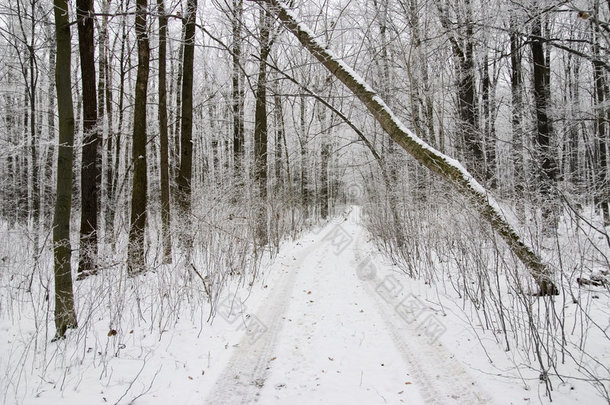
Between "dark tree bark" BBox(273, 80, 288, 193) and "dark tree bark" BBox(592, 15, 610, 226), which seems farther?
"dark tree bark" BBox(273, 80, 288, 193)

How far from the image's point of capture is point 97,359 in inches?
135

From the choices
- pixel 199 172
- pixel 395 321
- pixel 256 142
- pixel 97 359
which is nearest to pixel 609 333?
pixel 395 321

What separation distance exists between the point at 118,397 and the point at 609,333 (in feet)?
15.8

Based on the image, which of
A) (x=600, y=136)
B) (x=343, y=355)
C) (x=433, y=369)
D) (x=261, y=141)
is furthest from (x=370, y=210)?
(x=433, y=369)

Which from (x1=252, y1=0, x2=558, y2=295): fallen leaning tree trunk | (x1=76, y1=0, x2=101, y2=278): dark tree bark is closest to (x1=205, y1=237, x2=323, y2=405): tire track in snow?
(x1=252, y1=0, x2=558, y2=295): fallen leaning tree trunk

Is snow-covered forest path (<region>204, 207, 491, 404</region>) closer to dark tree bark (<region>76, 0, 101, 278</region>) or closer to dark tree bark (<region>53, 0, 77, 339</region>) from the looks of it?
dark tree bark (<region>53, 0, 77, 339</region>)

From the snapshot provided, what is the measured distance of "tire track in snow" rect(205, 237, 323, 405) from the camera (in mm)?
2872

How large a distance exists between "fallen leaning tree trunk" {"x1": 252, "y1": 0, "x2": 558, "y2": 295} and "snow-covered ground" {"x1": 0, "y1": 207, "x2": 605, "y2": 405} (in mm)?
1081

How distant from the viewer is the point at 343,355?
12.1 ft

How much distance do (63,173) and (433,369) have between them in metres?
4.60

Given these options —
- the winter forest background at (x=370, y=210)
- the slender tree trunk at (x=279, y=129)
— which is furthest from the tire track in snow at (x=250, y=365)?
the slender tree trunk at (x=279, y=129)

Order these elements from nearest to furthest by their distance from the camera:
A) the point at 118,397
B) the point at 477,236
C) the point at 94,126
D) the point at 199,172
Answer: the point at 118,397 < the point at 477,236 < the point at 94,126 < the point at 199,172

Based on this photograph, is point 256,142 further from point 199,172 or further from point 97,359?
point 199,172

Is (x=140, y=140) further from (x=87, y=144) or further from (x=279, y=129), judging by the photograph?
(x=279, y=129)
